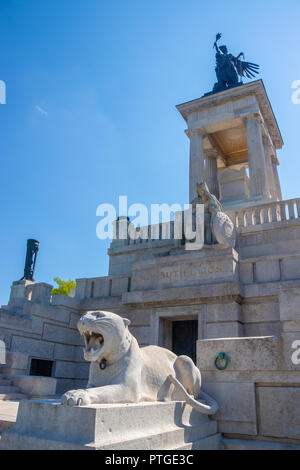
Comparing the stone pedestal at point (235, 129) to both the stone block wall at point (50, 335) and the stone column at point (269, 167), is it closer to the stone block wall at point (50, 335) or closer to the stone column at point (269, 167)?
the stone column at point (269, 167)

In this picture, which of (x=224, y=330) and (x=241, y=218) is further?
(x=241, y=218)

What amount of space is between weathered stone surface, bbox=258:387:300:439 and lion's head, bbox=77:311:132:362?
10.1ft

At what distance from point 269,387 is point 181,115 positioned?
24.9 m

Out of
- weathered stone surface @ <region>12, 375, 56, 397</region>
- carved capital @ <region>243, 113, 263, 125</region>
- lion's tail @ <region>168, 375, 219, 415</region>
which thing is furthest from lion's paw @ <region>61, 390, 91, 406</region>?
carved capital @ <region>243, 113, 263, 125</region>

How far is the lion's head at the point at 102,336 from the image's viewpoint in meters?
5.20

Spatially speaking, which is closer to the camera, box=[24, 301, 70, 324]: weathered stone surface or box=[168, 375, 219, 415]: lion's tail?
box=[168, 375, 219, 415]: lion's tail

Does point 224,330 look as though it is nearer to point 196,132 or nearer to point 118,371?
point 118,371

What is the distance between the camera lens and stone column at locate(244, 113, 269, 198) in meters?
22.5

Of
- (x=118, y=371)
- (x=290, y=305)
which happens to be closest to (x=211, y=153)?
(x=290, y=305)

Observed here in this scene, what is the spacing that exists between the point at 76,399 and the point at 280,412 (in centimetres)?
407

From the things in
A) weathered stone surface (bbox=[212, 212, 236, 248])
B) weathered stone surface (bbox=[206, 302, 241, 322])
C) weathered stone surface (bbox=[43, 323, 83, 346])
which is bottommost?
weathered stone surface (bbox=[43, 323, 83, 346])

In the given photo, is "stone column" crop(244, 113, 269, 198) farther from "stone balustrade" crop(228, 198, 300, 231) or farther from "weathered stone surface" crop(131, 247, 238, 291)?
"weathered stone surface" crop(131, 247, 238, 291)

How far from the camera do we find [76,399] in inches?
172
